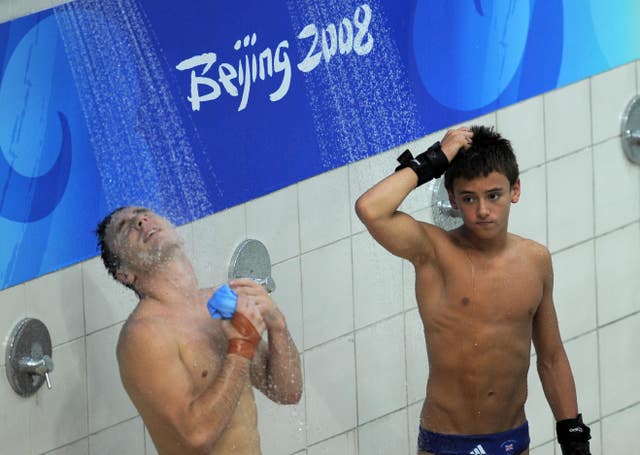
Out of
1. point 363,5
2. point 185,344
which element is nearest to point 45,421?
point 185,344

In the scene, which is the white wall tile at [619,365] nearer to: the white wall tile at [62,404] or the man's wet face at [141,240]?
the white wall tile at [62,404]

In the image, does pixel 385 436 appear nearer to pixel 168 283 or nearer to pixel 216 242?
pixel 216 242

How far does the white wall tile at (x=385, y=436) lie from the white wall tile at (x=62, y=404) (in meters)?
1.45

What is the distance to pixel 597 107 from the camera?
7496 mm

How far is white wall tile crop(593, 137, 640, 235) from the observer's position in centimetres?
757

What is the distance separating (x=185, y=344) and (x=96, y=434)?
73 cm

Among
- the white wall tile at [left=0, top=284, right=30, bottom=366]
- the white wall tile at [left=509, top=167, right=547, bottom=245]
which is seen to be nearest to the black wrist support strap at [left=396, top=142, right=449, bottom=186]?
the white wall tile at [left=0, top=284, right=30, bottom=366]

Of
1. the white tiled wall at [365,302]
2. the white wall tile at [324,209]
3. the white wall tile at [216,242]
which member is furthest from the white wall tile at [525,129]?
the white wall tile at [216,242]

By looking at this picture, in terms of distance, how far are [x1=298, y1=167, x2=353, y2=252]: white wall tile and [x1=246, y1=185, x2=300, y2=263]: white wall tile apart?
0.14ft

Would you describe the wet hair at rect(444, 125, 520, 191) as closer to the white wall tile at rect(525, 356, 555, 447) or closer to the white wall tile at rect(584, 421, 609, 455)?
the white wall tile at rect(525, 356, 555, 447)

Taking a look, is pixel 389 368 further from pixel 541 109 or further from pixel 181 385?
pixel 181 385

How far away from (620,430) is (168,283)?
3336 mm

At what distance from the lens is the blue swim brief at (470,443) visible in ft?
18.4

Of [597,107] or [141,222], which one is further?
[597,107]
